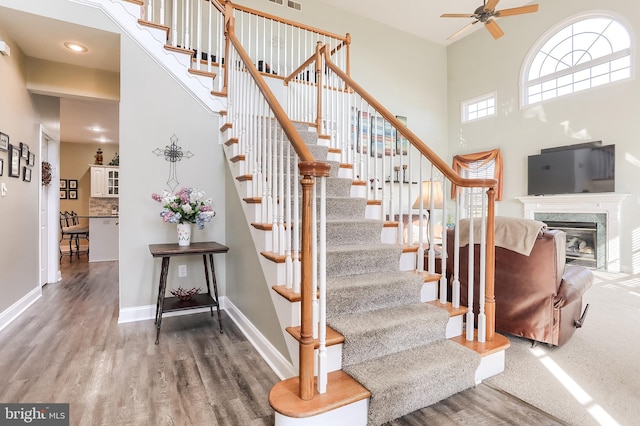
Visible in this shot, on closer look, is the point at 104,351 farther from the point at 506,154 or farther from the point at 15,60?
the point at 506,154

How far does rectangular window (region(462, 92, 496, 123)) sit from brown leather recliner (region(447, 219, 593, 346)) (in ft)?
19.3

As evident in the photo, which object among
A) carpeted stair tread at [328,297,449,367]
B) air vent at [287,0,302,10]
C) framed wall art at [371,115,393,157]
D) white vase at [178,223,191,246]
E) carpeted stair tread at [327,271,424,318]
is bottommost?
carpeted stair tread at [328,297,449,367]

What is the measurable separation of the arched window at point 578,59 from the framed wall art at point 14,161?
824 cm

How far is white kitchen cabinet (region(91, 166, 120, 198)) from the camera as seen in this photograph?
8062 millimetres

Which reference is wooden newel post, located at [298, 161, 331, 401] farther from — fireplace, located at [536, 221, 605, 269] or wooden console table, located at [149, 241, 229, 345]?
fireplace, located at [536, 221, 605, 269]

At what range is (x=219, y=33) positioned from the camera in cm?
367

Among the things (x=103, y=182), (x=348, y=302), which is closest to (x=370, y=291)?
(x=348, y=302)

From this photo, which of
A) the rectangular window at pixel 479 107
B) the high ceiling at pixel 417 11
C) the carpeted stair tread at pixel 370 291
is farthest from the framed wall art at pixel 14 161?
the rectangular window at pixel 479 107

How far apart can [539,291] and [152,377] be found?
2730mm

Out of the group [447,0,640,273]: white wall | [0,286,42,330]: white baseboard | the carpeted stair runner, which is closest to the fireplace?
[447,0,640,273]: white wall

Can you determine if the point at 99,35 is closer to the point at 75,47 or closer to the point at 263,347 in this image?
the point at 75,47

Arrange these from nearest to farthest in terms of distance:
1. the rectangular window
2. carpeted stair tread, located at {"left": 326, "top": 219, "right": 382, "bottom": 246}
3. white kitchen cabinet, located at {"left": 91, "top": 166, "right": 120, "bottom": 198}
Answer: carpeted stair tread, located at {"left": 326, "top": 219, "right": 382, "bottom": 246} → the rectangular window → white kitchen cabinet, located at {"left": 91, "top": 166, "right": 120, "bottom": 198}

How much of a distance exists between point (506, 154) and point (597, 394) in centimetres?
613

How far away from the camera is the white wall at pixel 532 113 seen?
5.32m
